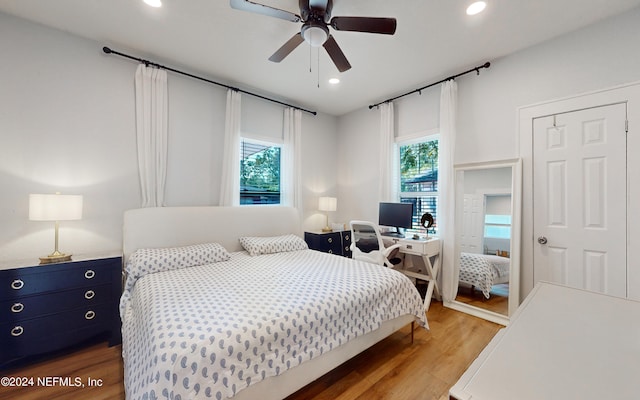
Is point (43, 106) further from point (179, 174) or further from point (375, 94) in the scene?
point (375, 94)

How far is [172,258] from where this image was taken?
2.38 m

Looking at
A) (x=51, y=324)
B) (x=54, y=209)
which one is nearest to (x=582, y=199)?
(x=54, y=209)

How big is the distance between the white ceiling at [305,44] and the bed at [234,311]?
177 centimetres

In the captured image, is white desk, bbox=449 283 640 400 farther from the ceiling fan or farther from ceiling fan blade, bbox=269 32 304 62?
ceiling fan blade, bbox=269 32 304 62

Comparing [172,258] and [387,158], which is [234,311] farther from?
[387,158]

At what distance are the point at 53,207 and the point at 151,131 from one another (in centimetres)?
117

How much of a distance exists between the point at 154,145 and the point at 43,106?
0.91 metres

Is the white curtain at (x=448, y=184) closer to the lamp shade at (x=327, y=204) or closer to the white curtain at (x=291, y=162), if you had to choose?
the lamp shade at (x=327, y=204)

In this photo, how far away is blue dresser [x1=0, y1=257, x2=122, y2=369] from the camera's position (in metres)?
1.90

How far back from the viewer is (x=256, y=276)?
2148mm

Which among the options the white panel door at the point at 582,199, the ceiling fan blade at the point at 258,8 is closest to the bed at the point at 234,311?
the white panel door at the point at 582,199

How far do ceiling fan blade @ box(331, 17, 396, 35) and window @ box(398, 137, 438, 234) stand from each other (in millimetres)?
2141

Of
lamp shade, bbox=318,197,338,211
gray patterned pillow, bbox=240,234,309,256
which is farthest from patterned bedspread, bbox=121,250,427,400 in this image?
lamp shade, bbox=318,197,338,211

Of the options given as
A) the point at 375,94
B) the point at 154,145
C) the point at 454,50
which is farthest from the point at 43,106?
the point at 454,50
